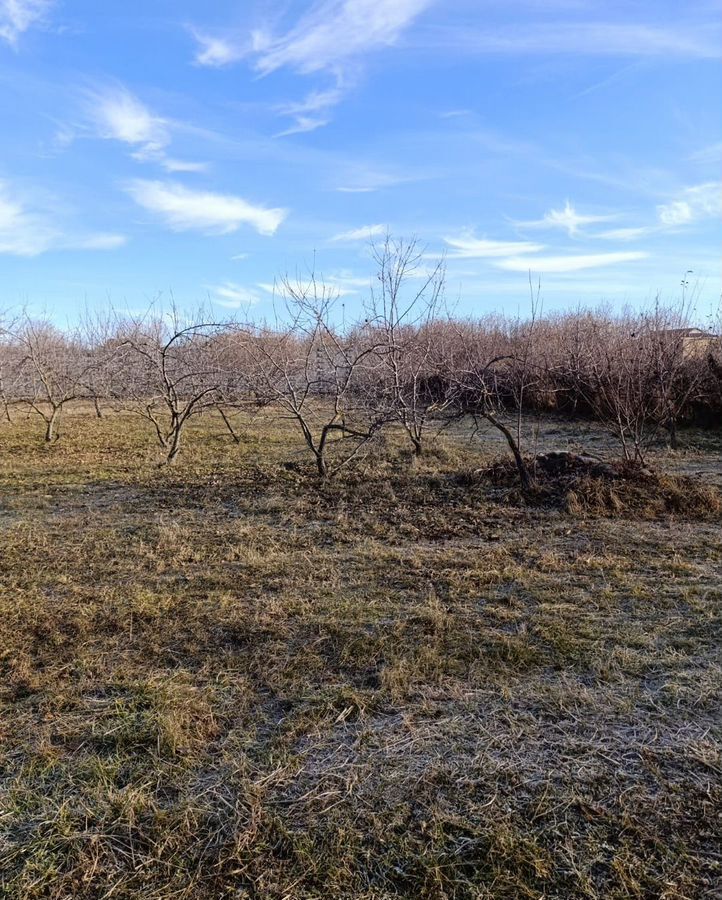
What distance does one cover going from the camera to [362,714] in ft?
8.17

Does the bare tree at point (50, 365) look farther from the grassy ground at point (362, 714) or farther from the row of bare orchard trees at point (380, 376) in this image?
the grassy ground at point (362, 714)

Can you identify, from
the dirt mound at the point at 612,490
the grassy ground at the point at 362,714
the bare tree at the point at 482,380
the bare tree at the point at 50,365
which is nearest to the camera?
the grassy ground at the point at 362,714

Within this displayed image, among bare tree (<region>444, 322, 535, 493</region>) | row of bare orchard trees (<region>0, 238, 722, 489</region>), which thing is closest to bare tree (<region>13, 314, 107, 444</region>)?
row of bare orchard trees (<region>0, 238, 722, 489</region>)

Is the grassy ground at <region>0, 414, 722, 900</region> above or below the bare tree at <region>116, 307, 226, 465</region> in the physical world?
below

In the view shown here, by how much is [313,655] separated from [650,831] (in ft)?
Result: 5.31

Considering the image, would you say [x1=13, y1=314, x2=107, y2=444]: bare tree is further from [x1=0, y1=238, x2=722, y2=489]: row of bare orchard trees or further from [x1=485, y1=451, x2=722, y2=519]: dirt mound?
[x1=485, y1=451, x2=722, y2=519]: dirt mound

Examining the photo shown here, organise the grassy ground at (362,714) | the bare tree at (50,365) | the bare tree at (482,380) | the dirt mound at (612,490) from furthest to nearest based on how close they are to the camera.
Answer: the bare tree at (50,365), the bare tree at (482,380), the dirt mound at (612,490), the grassy ground at (362,714)

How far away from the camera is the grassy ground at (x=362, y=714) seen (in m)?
1.78

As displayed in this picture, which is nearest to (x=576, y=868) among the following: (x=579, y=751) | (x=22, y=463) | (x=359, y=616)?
(x=579, y=751)

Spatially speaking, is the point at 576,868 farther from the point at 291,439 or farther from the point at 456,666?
the point at 291,439

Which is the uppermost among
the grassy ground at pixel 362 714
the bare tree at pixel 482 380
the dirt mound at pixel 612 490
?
the bare tree at pixel 482 380

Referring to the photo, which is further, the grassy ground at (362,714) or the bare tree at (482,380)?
the bare tree at (482,380)

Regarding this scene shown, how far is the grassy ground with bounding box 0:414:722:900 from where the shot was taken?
1.78 m

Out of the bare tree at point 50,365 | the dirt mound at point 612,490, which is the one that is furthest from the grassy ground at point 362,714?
the bare tree at point 50,365
